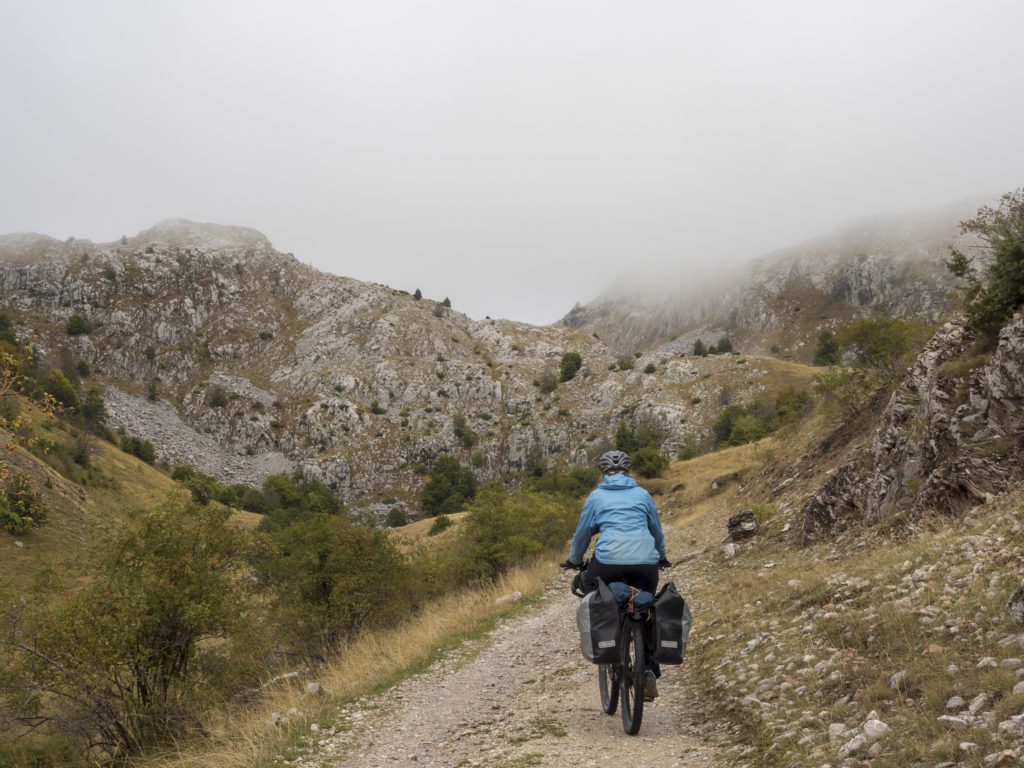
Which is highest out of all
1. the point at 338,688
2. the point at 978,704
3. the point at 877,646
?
the point at 978,704

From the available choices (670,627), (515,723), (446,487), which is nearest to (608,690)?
(515,723)

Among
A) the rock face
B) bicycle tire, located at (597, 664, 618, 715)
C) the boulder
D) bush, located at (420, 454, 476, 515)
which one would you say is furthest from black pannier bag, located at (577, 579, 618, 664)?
bush, located at (420, 454, 476, 515)

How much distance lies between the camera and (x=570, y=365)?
157 metres

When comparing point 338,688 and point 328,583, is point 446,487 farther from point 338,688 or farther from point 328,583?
point 338,688

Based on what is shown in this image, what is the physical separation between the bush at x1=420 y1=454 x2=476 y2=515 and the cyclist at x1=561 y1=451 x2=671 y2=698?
370ft

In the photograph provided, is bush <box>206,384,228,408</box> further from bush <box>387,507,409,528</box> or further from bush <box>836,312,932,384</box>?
bush <box>836,312,932,384</box>

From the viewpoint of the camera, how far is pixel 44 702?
14.6 meters

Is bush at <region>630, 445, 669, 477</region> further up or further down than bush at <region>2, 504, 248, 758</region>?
further down

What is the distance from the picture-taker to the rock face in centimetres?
1090

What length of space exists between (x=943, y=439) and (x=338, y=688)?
12982mm

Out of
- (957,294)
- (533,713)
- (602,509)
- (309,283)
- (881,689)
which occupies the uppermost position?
(309,283)

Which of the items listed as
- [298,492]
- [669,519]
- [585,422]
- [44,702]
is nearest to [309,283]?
[298,492]

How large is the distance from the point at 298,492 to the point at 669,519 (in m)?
97.6

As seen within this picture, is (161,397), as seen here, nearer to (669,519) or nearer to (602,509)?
(669,519)
